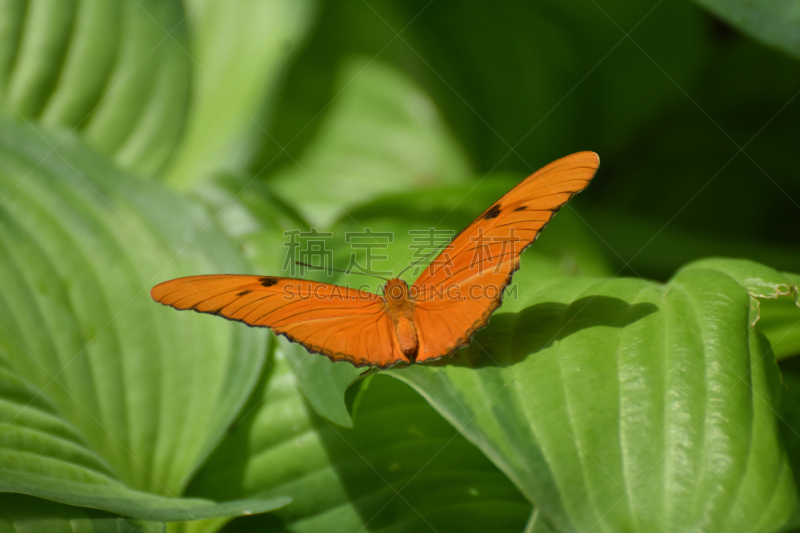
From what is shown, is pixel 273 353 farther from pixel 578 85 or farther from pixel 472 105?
pixel 578 85

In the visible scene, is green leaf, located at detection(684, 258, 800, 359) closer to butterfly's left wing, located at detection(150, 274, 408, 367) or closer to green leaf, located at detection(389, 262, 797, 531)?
green leaf, located at detection(389, 262, 797, 531)

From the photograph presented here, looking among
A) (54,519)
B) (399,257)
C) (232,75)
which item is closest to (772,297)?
(399,257)

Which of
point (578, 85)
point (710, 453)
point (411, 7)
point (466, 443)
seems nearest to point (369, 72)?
point (411, 7)

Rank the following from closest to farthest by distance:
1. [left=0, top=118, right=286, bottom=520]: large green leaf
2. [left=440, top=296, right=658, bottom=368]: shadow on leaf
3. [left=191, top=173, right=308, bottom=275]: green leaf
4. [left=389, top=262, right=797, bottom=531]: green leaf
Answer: [left=389, top=262, right=797, bottom=531]: green leaf
[left=440, top=296, right=658, bottom=368]: shadow on leaf
[left=0, top=118, right=286, bottom=520]: large green leaf
[left=191, top=173, right=308, bottom=275]: green leaf

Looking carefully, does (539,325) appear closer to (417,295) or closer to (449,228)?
(417,295)

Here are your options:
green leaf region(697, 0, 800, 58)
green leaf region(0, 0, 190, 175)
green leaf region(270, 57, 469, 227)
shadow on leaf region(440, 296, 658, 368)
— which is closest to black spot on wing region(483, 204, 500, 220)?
shadow on leaf region(440, 296, 658, 368)

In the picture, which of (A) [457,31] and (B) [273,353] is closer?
(B) [273,353]
